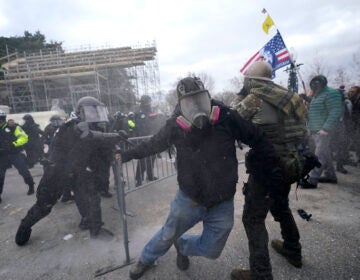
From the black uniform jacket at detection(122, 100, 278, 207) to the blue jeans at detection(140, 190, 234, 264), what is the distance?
0.11m

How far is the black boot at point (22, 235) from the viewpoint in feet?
10.4

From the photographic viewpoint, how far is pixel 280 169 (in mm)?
1932

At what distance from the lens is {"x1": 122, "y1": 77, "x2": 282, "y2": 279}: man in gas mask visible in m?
1.85

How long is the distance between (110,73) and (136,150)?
78.0ft

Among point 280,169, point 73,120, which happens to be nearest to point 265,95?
point 280,169

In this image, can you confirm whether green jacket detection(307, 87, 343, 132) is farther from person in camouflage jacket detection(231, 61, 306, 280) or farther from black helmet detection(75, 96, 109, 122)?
black helmet detection(75, 96, 109, 122)

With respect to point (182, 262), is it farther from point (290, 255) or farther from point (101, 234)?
point (101, 234)

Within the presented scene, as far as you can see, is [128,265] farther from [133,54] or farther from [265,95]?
[133,54]

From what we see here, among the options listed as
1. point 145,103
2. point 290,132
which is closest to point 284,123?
point 290,132

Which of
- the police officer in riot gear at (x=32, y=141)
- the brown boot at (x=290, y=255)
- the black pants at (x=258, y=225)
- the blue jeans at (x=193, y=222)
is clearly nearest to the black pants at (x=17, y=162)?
the police officer in riot gear at (x=32, y=141)

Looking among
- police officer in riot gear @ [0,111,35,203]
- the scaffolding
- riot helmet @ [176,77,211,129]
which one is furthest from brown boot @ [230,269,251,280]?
the scaffolding

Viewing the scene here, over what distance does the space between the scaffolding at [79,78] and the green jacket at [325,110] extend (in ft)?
61.4

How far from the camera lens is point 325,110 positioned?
4.19 metres

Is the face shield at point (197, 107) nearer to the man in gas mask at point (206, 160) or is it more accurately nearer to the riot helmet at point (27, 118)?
the man in gas mask at point (206, 160)
